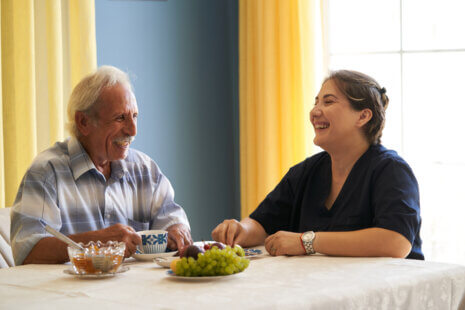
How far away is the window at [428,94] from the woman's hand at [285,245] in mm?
1875

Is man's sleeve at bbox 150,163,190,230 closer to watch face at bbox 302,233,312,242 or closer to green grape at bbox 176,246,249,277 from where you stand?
watch face at bbox 302,233,312,242

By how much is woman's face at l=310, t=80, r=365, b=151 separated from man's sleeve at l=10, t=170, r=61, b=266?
0.93 metres

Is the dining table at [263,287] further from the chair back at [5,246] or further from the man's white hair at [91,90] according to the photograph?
the man's white hair at [91,90]

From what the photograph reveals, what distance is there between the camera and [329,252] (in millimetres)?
1805

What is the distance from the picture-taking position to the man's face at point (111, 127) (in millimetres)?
2238

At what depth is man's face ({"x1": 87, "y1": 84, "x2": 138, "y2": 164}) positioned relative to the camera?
2.24 metres

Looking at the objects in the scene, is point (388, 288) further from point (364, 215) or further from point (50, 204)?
point (50, 204)

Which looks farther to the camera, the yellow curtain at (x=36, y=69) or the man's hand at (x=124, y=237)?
the yellow curtain at (x=36, y=69)

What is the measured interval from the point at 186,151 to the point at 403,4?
1.57 m

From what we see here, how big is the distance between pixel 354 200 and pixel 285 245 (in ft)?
1.18

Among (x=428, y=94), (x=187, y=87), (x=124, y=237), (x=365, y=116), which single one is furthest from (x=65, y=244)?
(x=428, y=94)

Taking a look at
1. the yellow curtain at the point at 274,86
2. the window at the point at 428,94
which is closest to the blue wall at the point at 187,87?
the yellow curtain at the point at 274,86

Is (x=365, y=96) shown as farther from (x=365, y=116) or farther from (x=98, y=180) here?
(x=98, y=180)

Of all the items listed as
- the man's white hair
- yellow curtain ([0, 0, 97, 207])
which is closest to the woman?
the man's white hair
